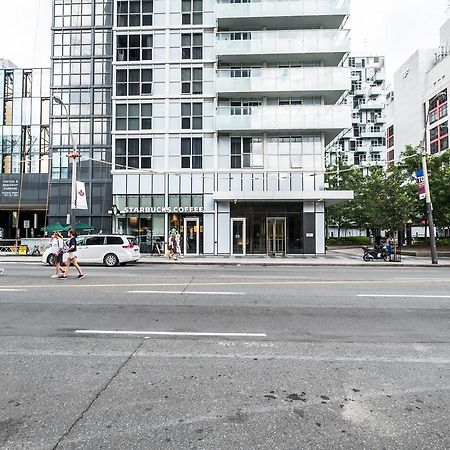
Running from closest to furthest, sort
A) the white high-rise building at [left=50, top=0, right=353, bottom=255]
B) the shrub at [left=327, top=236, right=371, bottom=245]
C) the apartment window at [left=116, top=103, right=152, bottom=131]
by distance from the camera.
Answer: the white high-rise building at [left=50, top=0, right=353, bottom=255], the apartment window at [left=116, top=103, right=152, bottom=131], the shrub at [left=327, top=236, right=371, bottom=245]

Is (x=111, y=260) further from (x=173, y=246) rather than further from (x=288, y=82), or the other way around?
(x=288, y=82)

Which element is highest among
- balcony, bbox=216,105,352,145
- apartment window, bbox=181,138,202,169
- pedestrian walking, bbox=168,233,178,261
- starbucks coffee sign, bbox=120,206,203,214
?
balcony, bbox=216,105,352,145

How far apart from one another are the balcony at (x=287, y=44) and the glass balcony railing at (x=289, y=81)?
1.23 m

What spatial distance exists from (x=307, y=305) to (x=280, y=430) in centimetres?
540

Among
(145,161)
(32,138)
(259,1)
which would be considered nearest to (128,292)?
(145,161)

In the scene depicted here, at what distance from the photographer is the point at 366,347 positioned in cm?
536

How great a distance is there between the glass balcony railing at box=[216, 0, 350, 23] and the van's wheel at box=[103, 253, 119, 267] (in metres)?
19.6

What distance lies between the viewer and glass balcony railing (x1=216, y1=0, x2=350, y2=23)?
27.5m

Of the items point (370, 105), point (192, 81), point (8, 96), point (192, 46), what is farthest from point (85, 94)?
point (370, 105)

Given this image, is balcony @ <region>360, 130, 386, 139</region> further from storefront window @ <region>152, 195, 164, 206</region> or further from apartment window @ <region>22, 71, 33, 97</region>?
storefront window @ <region>152, 195, 164, 206</region>

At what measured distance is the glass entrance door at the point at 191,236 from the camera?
27469mm

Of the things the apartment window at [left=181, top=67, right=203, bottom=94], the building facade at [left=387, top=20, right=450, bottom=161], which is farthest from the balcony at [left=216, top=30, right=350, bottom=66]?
the building facade at [left=387, top=20, right=450, bottom=161]

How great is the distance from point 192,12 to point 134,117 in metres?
9.12

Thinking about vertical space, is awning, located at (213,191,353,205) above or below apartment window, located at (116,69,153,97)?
below
